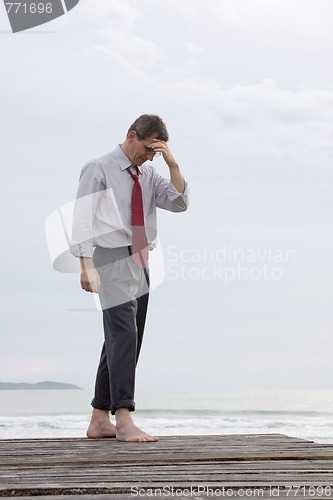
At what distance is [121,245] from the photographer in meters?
3.85

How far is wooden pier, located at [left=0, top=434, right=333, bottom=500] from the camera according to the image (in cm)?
221

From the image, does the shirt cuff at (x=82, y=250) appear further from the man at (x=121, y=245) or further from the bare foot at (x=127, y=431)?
the bare foot at (x=127, y=431)

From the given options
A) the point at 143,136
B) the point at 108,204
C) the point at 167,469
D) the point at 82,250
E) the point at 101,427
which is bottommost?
the point at 101,427

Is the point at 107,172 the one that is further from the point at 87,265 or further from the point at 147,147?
the point at 87,265

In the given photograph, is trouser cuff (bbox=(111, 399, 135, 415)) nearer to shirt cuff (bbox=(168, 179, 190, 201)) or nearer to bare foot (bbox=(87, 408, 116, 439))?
bare foot (bbox=(87, 408, 116, 439))

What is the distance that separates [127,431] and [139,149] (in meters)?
1.47

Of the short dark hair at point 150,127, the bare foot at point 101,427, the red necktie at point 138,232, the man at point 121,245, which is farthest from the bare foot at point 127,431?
the short dark hair at point 150,127

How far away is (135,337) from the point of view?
3805mm

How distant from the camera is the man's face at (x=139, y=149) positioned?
3.88 m

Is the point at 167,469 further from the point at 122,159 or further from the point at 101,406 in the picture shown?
the point at 122,159

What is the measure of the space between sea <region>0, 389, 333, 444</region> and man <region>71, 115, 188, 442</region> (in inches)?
451

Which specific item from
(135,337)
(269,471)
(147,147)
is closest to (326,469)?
(269,471)

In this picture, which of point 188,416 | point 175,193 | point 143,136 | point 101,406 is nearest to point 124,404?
point 101,406

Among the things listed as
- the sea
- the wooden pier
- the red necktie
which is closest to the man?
the red necktie
